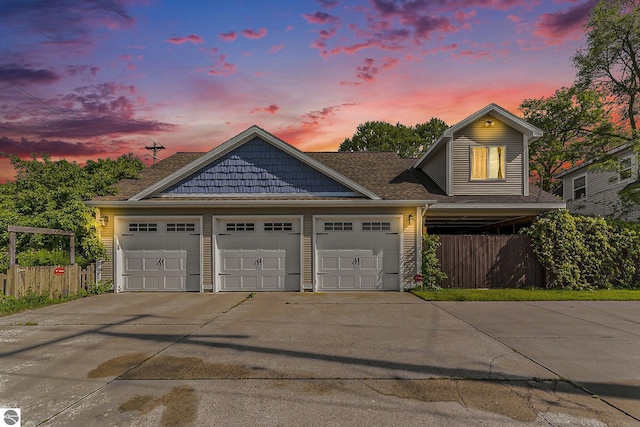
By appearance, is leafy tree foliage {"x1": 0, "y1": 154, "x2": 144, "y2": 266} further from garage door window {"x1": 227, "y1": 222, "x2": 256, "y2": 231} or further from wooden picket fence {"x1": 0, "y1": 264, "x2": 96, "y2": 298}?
garage door window {"x1": 227, "y1": 222, "x2": 256, "y2": 231}

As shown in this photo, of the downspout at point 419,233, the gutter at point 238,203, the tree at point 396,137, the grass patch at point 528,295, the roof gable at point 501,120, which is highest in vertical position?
the tree at point 396,137

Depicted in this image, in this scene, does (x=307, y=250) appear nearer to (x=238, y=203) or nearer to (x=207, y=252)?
(x=238, y=203)

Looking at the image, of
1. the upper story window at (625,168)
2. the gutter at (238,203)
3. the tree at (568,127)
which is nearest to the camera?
the gutter at (238,203)

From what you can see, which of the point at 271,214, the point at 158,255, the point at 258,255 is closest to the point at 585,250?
the point at 271,214

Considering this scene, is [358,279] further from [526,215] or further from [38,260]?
[38,260]

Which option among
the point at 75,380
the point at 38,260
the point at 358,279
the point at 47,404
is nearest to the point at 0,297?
the point at 38,260

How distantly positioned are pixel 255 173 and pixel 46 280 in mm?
6476

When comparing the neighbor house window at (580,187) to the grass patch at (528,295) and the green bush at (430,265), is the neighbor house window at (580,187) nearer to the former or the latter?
the grass patch at (528,295)

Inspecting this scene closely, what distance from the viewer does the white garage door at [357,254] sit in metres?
11.5

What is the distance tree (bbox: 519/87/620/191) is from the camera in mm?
19922

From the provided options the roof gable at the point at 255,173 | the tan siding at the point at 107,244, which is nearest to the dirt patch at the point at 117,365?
the roof gable at the point at 255,173

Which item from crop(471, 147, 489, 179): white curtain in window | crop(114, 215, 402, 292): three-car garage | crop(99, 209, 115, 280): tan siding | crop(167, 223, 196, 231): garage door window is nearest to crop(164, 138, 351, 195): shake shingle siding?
crop(114, 215, 402, 292): three-car garage

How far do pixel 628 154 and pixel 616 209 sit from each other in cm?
279

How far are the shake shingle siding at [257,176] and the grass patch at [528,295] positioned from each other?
441cm
